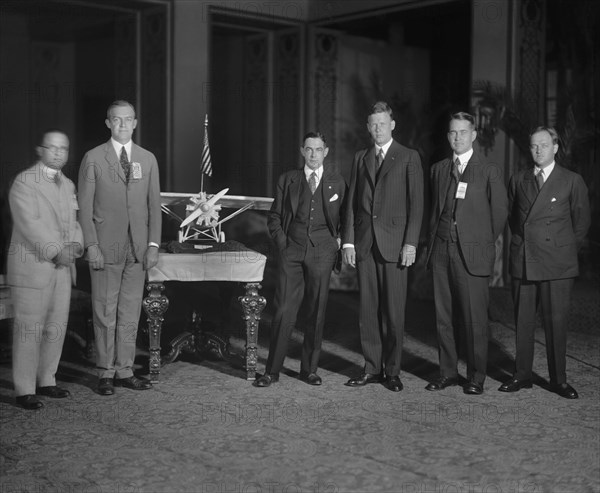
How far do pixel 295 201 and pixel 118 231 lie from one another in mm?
1015

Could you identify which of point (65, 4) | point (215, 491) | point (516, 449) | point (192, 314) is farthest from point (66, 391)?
point (65, 4)

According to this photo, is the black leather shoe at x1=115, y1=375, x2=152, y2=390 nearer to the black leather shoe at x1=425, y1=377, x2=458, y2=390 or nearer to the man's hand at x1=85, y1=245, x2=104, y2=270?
the man's hand at x1=85, y1=245, x2=104, y2=270

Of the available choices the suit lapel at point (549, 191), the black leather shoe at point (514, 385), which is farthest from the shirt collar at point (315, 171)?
the black leather shoe at point (514, 385)

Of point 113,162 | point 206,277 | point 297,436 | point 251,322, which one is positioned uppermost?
point 113,162

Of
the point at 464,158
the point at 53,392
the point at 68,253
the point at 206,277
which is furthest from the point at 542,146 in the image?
the point at 53,392

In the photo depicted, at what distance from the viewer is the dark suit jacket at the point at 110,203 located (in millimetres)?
4980

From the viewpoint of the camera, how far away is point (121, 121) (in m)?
5.00

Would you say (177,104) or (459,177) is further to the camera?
(177,104)

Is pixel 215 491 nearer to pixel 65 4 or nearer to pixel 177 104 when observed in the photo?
pixel 177 104

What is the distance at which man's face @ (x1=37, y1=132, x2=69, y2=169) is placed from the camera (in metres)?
4.79

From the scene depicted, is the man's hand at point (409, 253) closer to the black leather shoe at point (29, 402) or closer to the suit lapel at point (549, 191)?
the suit lapel at point (549, 191)

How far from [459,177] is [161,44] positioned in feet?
16.5

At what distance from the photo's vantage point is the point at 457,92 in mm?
11258

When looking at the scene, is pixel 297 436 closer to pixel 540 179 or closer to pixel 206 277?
pixel 206 277
